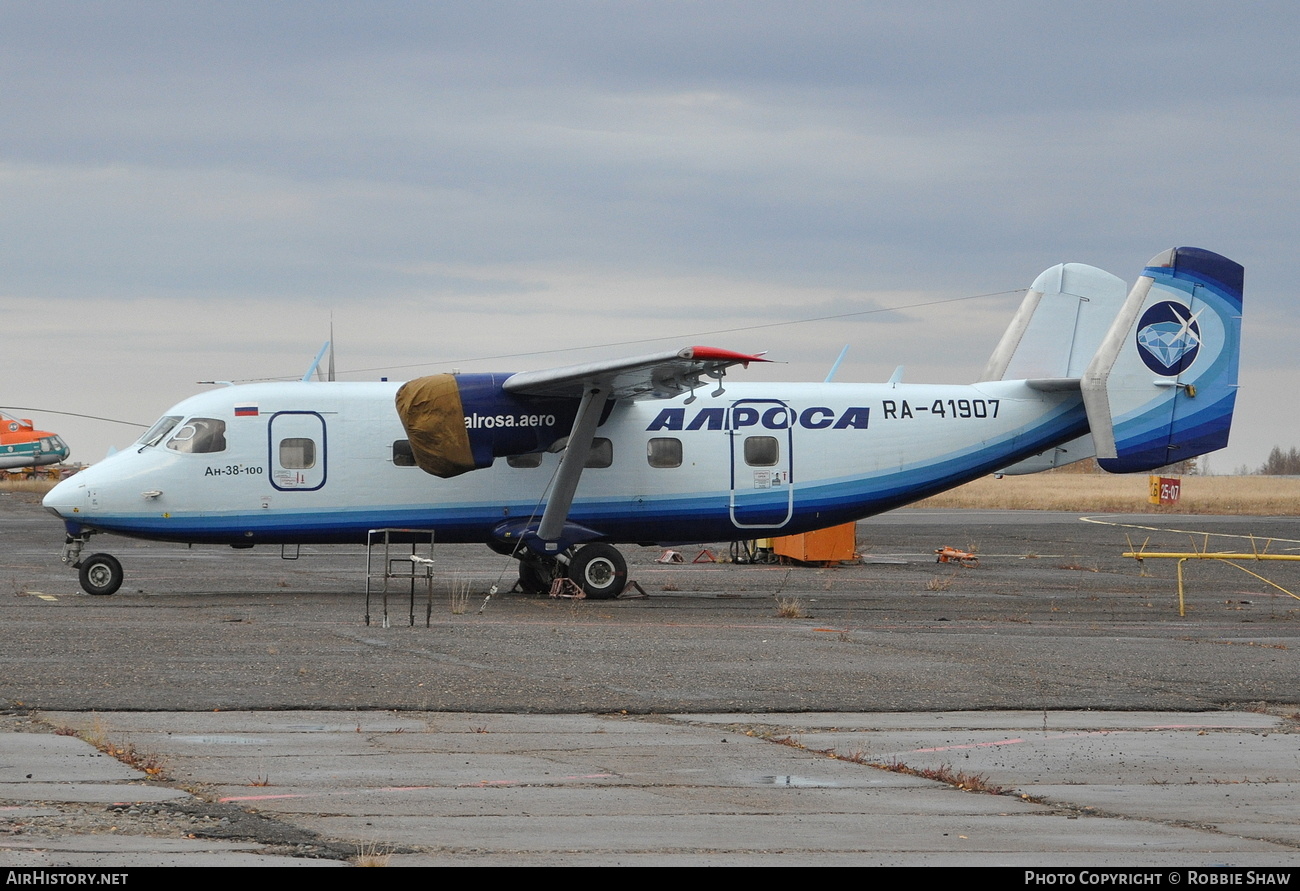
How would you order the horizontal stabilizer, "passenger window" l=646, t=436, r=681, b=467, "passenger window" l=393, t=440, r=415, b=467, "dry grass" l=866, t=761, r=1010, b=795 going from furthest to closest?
1. the horizontal stabilizer
2. "passenger window" l=646, t=436, r=681, b=467
3. "passenger window" l=393, t=440, r=415, b=467
4. "dry grass" l=866, t=761, r=1010, b=795

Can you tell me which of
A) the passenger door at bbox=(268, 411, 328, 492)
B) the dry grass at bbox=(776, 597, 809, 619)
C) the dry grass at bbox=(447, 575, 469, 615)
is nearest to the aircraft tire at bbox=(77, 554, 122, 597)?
the passenger door at bbox=(268, 411, 328, 492)

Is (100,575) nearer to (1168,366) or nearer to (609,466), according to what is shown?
(609,466)

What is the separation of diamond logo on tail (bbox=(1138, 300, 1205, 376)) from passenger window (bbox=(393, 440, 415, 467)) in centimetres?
1148

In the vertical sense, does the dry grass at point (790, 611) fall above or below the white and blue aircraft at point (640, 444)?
below

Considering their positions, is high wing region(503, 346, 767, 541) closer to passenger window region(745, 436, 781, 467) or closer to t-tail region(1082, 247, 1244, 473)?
passenger window region(745, 436, 781, 467)

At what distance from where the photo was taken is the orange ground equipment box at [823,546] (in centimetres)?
3055

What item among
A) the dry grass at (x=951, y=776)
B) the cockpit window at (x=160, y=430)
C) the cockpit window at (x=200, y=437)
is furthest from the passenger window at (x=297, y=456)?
the dry grass at (x=951, y=776)

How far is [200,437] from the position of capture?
21.1 metres

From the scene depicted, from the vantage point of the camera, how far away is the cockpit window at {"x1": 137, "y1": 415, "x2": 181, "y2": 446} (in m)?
21.3

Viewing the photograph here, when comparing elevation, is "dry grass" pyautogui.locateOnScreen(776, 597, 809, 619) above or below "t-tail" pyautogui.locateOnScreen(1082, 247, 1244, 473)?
below

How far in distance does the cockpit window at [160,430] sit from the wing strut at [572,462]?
18.4ft

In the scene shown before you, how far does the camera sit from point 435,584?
24.8m

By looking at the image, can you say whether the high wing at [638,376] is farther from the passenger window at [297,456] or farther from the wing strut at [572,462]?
the passenger window at [297,456]
